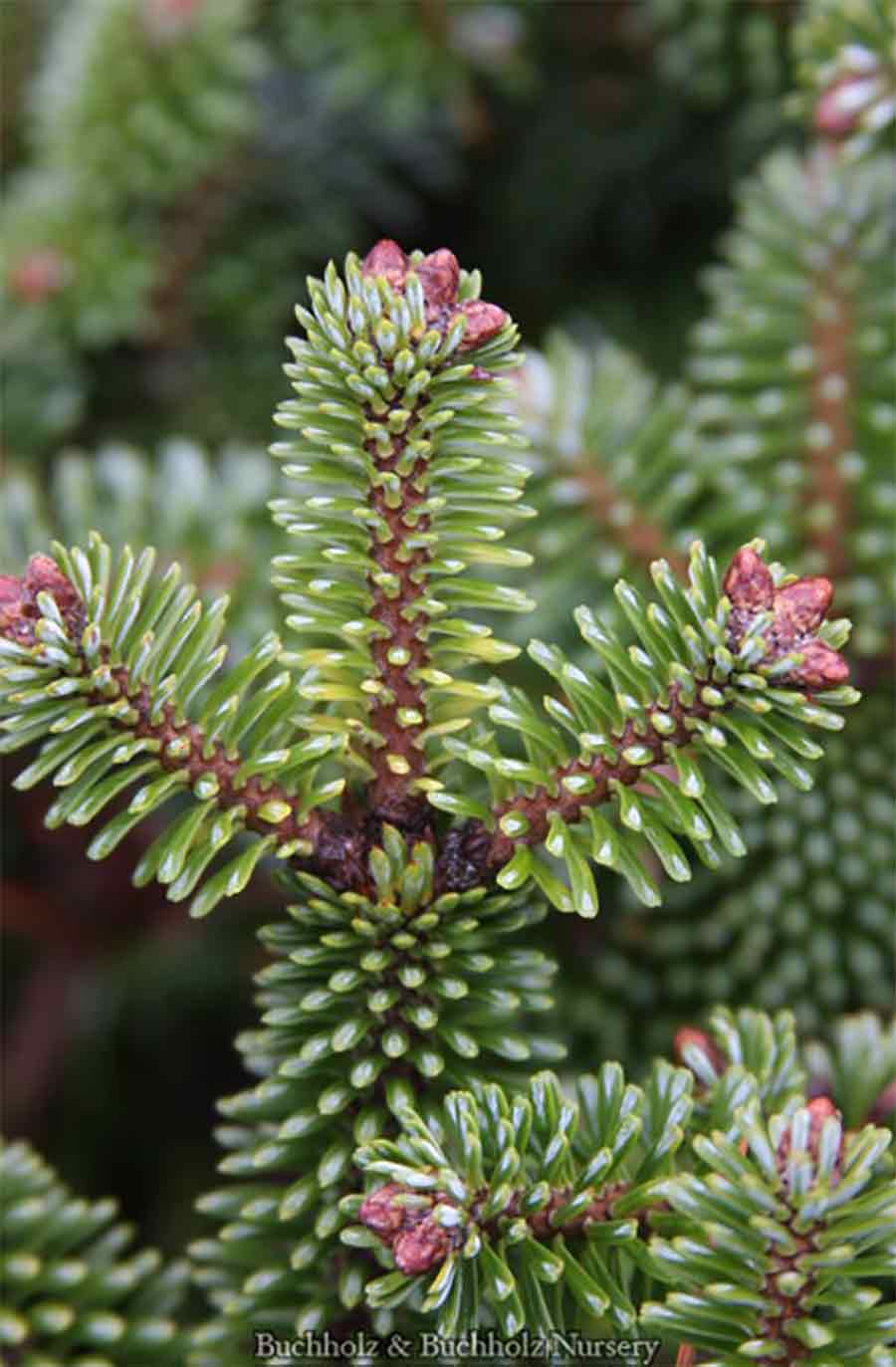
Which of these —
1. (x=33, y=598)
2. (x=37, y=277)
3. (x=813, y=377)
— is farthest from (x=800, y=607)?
(x=37, y=277)

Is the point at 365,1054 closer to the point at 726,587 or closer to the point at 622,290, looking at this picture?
the point at 726,587

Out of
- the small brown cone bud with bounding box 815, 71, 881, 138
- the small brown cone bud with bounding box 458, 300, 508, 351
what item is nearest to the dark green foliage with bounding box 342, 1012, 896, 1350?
the small brown cone bud with bounding box 458, 300, 508, 351

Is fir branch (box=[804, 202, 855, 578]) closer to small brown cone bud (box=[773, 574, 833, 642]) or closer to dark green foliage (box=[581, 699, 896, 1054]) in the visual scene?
dark green foliage (box=[581, 699, 896, 1054])

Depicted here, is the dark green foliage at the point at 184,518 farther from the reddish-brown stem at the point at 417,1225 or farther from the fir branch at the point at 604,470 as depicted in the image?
the reddish-brown stem at the point at 417,1225

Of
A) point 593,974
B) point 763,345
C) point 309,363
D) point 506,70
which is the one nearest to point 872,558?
point 763,345

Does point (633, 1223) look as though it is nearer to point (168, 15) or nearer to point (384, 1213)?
point (384, 1213)

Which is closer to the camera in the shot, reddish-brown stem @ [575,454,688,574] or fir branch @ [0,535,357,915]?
fir branch @ [0,535,357,915]
